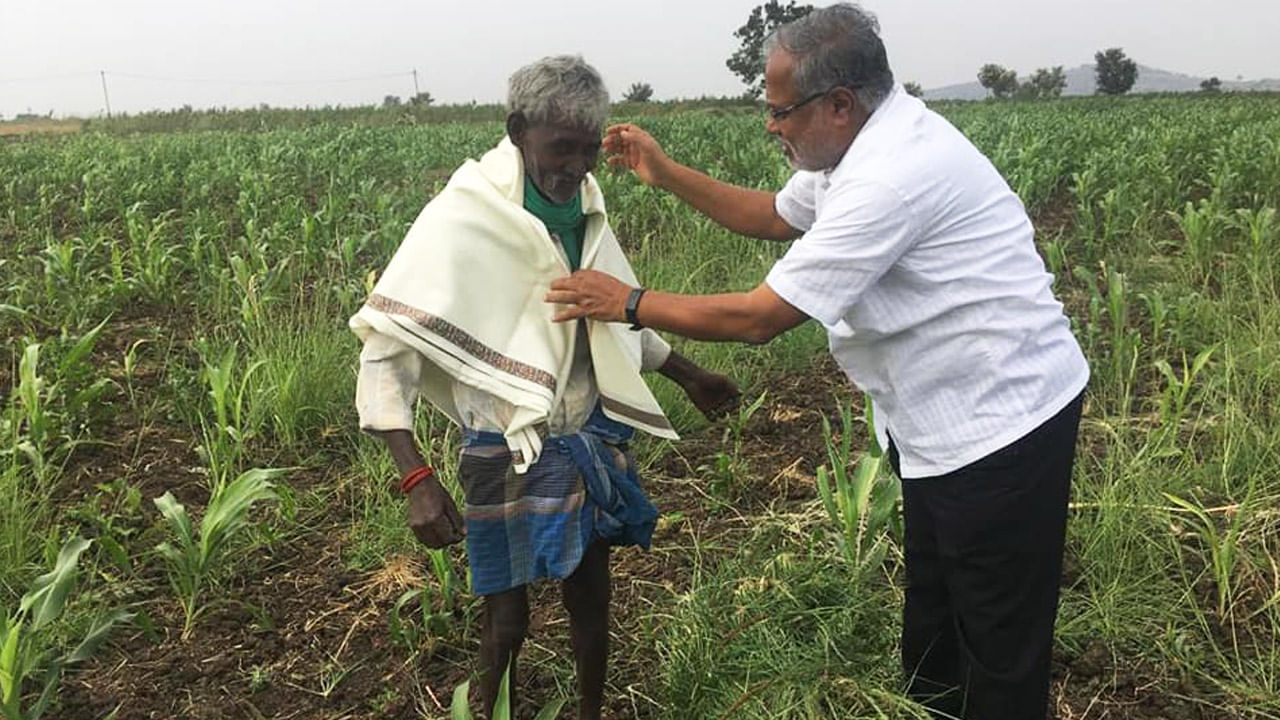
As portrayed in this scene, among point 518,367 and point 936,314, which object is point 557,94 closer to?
point 518,367

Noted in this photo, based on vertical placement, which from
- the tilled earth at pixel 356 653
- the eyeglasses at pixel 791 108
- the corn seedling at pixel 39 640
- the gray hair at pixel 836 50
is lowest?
the tilled earth at pixel 356 653

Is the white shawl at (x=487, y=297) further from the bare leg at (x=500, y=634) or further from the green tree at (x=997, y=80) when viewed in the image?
the green tree at (x=997, y=80)

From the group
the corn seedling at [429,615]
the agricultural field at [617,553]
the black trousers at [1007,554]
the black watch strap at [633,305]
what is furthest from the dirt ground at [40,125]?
the black trousers at [1007,554]

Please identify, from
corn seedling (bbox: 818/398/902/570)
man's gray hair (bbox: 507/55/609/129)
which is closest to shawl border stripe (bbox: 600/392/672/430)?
man's gray hair (bbox: 507/55/609/129)

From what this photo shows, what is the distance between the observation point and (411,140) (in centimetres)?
1595

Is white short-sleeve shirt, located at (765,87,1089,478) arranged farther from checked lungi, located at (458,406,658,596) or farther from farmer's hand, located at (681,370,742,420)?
checked lungi, located at (458,406,658,596)

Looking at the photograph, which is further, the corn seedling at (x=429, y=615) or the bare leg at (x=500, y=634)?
the corn seedling at (x=429, y=615)

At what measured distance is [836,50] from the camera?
1.77 metres

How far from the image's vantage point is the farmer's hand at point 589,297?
70.2 inches

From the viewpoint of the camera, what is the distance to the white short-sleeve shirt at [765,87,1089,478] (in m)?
1.72

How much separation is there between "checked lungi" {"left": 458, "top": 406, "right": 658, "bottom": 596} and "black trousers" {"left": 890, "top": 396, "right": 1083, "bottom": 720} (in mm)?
709

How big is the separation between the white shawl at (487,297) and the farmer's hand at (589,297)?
2.1 inches

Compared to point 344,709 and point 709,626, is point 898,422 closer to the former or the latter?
point 709,626

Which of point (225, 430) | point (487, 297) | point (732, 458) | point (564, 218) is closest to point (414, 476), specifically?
point (487, 297)
